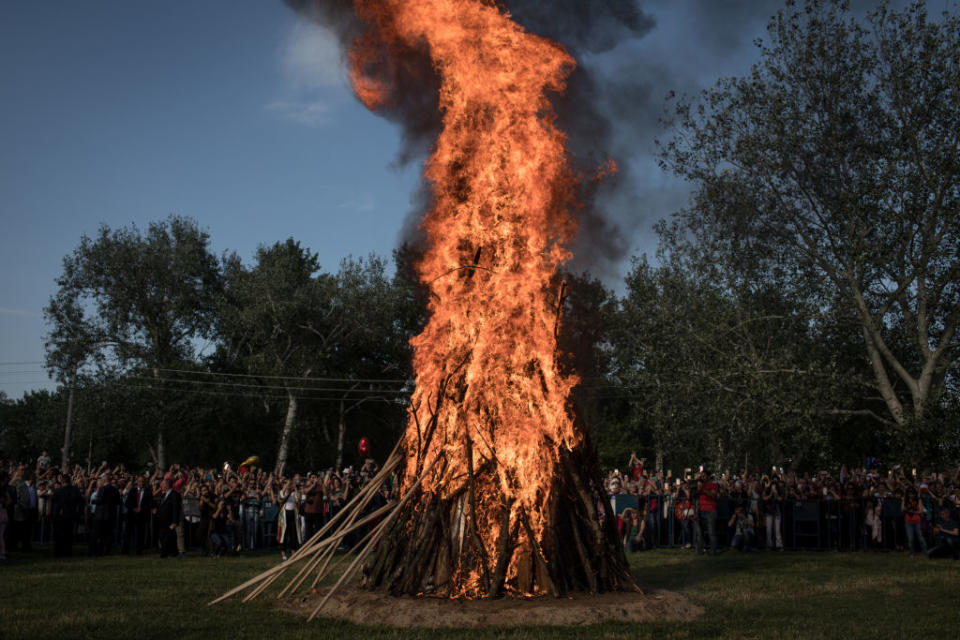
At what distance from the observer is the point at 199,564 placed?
53.2 ft

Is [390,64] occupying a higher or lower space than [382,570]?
higher

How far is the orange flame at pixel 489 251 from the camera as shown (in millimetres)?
10328

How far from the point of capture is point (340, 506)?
68.6 feet

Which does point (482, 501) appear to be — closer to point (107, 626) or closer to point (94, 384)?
point (107, 626)

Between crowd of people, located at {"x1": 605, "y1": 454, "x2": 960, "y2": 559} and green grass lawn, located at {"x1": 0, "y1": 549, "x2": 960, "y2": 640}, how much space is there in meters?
2.91

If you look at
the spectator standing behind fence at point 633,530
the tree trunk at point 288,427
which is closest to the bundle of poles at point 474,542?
the spectator standing behind fence at point 633,530

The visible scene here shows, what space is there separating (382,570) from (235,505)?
1049 cm

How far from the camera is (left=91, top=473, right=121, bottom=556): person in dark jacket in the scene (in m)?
18.0

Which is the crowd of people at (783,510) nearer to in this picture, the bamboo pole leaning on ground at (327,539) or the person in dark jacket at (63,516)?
the bamboo pole leaning on ground at (327,539)

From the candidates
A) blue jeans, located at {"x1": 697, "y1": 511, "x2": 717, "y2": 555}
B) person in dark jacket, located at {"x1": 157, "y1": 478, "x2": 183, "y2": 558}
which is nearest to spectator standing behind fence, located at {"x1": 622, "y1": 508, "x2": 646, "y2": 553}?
blue jeans, located at {"x1": 697, "y1": 511, "x2": 717, "y2": 555}

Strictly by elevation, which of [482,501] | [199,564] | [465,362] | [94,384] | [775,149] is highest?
[775,149]

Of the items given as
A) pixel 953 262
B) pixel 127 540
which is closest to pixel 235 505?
pixel 127 540

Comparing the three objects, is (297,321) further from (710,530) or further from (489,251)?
(489,251)

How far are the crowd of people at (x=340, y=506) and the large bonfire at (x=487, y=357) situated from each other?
308 inches
